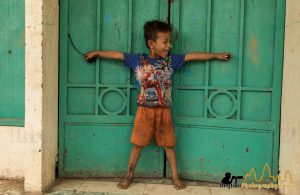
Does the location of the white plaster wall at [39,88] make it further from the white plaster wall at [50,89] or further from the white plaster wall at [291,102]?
the white plaster wall at [291,102]

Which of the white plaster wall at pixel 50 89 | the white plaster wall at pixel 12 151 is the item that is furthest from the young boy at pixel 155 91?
the white plaster wall at pixel 12 151

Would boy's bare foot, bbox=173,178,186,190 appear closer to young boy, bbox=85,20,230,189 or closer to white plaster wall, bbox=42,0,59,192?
young boy, bbox=85,20,230,189

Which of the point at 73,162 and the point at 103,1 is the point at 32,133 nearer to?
the point at 73,162

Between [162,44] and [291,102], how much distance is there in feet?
4.19

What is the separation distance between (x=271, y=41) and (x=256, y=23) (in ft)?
0.75

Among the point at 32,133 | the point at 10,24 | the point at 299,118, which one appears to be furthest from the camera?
the point at 10,24

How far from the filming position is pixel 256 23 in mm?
3459

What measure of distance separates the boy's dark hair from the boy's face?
0.10 feet

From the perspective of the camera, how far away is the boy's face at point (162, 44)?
332 centimetres

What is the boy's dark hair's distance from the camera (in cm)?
332

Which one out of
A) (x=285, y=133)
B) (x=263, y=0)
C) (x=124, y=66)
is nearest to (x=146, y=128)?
(x=124, y=66)

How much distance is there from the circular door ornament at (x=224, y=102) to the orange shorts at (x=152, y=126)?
0.44 metres

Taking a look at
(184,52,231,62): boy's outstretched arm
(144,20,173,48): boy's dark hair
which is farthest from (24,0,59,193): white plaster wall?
(184,52,231,62): boy's outstretched arm

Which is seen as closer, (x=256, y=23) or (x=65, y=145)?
(x=256, y=23)
